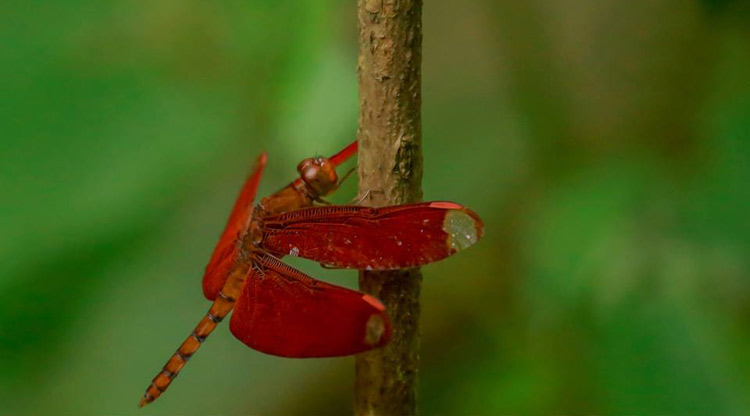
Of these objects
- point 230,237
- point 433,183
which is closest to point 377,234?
point 230,237

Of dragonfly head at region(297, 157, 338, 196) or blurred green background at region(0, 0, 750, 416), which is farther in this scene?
blurred green background at region(0, 0, 750, 416)

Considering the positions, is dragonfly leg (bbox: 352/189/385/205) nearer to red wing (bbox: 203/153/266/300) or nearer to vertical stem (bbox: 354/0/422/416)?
vertical stem (bbox: 354/0/422/416)

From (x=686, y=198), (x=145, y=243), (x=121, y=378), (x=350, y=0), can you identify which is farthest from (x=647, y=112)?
(x=121, y=378)

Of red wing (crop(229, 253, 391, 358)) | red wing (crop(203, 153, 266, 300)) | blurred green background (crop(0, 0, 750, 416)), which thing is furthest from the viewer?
blurred green background (crop(0, 0, 750, 416))

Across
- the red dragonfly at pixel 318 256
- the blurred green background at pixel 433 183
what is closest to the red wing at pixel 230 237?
the red dragonfly at pixel 318 256

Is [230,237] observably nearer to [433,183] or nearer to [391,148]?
[391,148]

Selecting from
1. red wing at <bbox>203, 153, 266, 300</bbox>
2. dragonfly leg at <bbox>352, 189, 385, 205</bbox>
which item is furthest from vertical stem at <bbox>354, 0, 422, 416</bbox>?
red wing at <bbox>203, 153, 266, 300</bbox>
